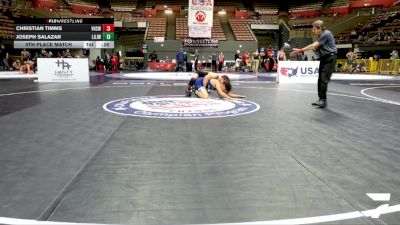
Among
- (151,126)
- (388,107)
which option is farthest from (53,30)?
(388,107)

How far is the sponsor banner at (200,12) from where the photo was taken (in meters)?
17.9

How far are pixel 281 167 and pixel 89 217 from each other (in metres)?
1.57

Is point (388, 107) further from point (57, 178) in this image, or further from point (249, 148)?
point (57, 178)

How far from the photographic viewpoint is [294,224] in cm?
182

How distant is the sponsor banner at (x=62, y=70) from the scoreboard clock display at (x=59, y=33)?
0.69 meters

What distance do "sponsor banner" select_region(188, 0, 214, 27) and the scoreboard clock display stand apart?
640 cm

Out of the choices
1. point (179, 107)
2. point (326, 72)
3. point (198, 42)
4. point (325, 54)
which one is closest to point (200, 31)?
point (198, 42)

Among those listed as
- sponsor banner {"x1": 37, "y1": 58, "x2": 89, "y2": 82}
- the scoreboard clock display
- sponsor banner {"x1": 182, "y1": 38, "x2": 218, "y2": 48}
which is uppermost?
sponsor banner {"x1": 182, "y1": 38, "x2": 218, "y2": 48}

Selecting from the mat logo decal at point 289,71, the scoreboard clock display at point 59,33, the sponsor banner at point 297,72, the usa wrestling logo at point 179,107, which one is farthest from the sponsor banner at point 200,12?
the usa wrestling logo at point 179,107

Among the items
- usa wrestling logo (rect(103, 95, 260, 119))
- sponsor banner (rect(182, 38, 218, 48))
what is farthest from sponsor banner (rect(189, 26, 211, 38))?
usa wrestling logo (rect(103, 95, 260, 119))

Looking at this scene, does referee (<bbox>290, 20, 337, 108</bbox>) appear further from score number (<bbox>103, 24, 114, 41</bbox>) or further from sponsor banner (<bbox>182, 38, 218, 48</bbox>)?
sponsor banner (<bbox>182, 38, 218, 48</bbox>)

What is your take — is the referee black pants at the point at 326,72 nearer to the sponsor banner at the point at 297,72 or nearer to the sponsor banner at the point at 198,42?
the sponsor banner at the point at 297,72

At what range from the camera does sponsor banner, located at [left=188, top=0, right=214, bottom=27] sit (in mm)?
17938

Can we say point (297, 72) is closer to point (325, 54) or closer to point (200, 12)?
point (325, 54)
